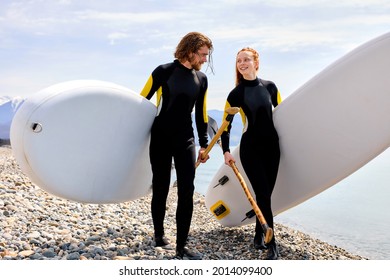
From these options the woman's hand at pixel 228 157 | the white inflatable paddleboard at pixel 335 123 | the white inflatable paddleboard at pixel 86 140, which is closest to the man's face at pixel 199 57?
the white inflatable paddleboard at pixel 86 140

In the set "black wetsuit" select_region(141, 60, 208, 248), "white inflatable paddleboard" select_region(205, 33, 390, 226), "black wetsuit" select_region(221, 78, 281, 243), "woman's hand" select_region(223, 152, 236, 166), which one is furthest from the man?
"white inflatable paddleboard" select_region(205, 33, 390, 226)

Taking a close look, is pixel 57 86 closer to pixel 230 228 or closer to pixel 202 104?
pixel 202 104

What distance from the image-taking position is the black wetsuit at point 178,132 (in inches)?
146

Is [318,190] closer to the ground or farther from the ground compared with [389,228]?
farther from the ground

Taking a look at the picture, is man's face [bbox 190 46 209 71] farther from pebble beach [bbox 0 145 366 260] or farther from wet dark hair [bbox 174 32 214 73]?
pebble beach [bbox 0 145 366 260]

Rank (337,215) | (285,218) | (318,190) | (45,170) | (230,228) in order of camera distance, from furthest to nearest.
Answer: (337,215) → (285,218) → (230,228) → (318,190) → (45,170)

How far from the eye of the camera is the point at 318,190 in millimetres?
4508

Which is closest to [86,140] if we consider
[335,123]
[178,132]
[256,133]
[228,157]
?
[178,132]

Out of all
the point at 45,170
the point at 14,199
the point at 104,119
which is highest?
the point at 104,119

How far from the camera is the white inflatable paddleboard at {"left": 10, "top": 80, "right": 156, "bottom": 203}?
3.85m

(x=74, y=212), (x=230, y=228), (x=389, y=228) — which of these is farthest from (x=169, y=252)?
(x=389, y=228)

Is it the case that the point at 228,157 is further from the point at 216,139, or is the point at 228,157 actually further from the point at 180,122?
the point at 180,122

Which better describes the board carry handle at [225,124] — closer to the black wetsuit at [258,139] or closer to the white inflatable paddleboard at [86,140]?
the black wetsuit at [258,139]

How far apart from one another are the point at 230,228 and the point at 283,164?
1.25m
